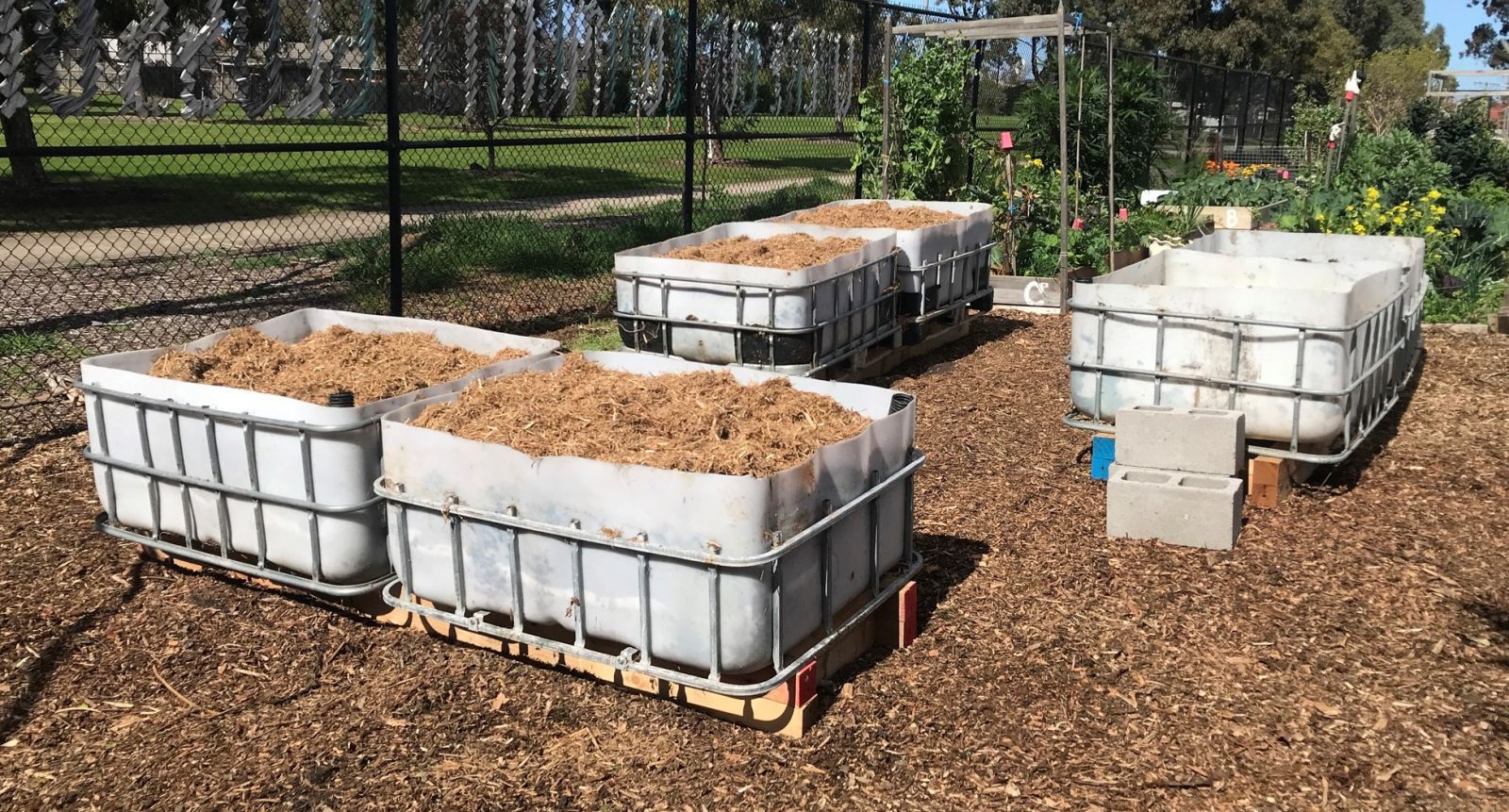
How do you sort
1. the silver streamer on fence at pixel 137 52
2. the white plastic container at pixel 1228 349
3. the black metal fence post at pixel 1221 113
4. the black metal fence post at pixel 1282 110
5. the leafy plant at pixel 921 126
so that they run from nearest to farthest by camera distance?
the white plastic container at pixel 1228 349
the silver streamer on fence at pixel 137 52
the leafy plant at pixel 921 126
the black metal fence post at pixel 1221 113
the black metal fence post at pixel 1282 110

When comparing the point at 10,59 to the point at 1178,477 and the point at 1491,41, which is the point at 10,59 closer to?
the point at 1178,477

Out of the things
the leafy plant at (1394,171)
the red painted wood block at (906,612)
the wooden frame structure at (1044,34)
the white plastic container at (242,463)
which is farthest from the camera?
the leafy plant at (1394,171)

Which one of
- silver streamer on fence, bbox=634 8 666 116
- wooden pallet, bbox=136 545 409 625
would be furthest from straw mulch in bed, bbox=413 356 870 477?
silver streamer on fence, bbox=634 8 666 116

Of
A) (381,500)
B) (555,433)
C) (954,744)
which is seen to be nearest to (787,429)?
(555,433)

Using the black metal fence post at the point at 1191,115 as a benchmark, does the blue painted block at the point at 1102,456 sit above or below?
below

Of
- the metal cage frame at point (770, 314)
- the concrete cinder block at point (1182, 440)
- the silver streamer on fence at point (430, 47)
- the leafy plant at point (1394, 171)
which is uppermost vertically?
the silver streamer on fence at point (430, 47)

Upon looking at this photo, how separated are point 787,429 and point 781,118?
8699 mm

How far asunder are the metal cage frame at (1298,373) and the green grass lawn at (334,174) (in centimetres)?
488

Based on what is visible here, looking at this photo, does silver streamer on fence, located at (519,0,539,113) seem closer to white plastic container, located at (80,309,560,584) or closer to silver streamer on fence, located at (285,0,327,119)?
silver streamer on fence, located at (285,0,327,119)

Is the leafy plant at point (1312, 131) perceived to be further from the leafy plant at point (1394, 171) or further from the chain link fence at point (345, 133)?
the chain link fence at point (345, 133)

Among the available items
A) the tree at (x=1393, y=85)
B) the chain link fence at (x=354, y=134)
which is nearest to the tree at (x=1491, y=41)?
the tree at (x=1393, y=85)

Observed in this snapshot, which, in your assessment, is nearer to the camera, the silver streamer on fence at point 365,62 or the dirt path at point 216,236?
the silver streamer on fence at point 365,62

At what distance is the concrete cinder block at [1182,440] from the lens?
5426 mm

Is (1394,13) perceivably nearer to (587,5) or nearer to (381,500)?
(587,5)
